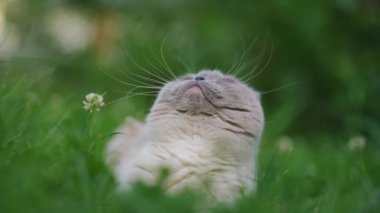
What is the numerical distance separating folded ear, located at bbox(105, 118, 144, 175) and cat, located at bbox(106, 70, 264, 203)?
0.22 metres

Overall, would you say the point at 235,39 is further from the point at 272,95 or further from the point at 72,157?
the point at 72,157

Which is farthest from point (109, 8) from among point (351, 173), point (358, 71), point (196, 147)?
point (196, 147)

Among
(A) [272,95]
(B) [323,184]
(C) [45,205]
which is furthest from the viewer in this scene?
(A) [272,95]

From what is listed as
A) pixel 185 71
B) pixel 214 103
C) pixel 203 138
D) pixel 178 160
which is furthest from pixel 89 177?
pixel 185 71

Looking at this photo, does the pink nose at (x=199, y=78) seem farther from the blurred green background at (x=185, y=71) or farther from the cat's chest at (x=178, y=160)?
the blurred green background at (x=185, y=71)

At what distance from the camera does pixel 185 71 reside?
4801 millimetres

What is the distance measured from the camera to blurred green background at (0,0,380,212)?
2.40 metres

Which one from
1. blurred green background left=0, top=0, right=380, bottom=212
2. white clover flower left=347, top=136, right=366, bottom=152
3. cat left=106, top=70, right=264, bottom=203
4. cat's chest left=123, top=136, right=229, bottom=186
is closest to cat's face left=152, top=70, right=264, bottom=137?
cat left=106, top=70, right=264, bottom=203

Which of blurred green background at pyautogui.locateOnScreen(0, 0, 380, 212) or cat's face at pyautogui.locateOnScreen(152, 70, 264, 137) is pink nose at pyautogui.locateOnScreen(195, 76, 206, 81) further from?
blurred green background at pyautogui.locateOnScreen(0, 0, 380, 212)

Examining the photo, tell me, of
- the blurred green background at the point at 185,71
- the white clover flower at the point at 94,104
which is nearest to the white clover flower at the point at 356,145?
the blurred green background at the point at 185,71

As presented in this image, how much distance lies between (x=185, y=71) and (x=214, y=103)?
1979mm

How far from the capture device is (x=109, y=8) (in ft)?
24.8

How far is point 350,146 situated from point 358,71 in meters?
1.89

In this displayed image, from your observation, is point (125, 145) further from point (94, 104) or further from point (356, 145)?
point (356, 145)
